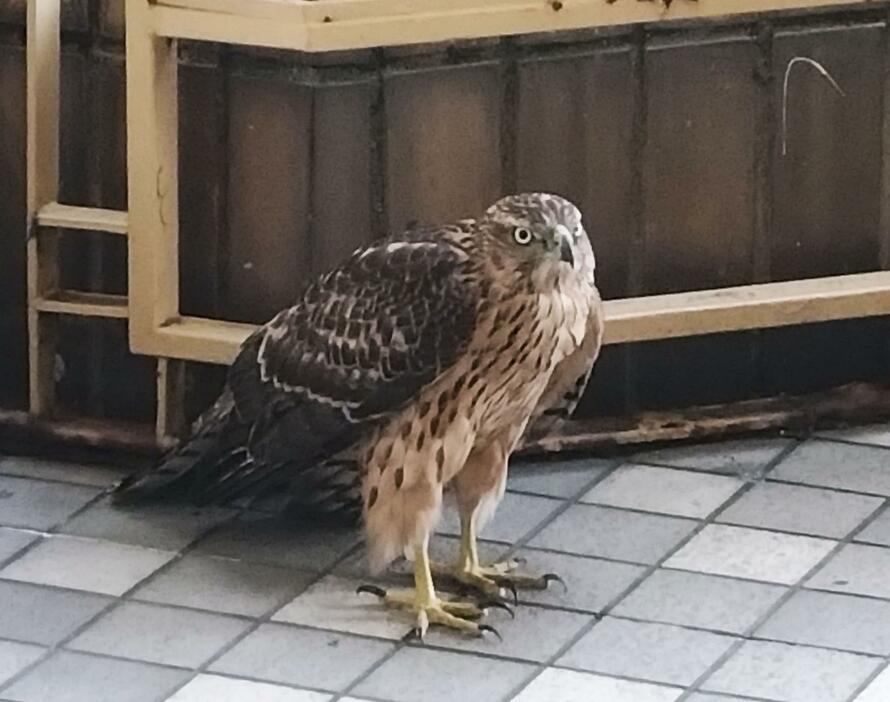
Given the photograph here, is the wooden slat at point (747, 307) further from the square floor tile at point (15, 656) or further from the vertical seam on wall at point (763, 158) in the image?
the square floor tile at point (15, 656)

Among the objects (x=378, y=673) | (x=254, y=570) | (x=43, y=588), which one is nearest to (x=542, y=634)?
(x=378, y=673)

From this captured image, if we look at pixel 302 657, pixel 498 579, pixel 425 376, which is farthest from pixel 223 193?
pixel 302 657

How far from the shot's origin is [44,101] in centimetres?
457

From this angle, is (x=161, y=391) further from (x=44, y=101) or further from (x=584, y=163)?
(x=584, y=163)

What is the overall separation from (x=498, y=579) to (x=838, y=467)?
2.87 ft

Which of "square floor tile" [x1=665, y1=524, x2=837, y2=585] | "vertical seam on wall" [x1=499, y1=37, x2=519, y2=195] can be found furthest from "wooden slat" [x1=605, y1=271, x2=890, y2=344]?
"square floor tile" [x1=665, y1=524, x2=837, y2=585]

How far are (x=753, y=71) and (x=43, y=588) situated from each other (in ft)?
5.68

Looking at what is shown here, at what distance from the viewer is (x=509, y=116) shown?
4559mm

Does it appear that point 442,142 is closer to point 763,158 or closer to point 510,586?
point 763,158

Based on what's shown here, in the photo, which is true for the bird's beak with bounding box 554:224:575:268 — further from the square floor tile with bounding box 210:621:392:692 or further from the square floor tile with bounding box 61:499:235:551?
the square floor tile with bounding box 61:499:235:551

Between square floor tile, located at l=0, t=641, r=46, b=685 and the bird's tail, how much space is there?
55 centimetres

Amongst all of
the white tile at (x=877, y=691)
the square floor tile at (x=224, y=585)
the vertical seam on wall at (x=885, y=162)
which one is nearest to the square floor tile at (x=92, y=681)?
the square floor tile at (x=224, y=585)

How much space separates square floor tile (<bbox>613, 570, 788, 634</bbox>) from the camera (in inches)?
157

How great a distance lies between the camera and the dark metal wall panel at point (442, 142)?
4480 millimetres
